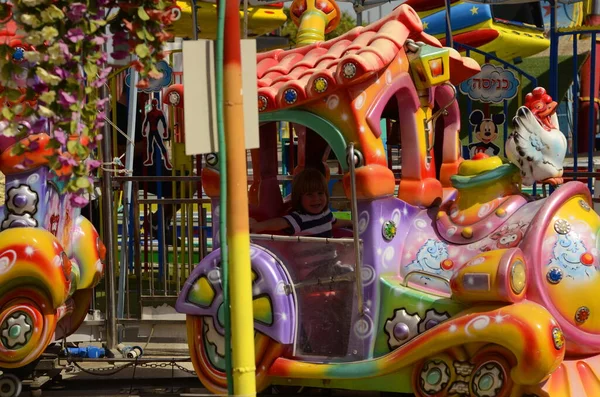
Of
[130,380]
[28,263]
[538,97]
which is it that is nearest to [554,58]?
[538,97]

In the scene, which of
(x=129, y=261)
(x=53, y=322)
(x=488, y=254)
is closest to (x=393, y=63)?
(x=488, y=254)

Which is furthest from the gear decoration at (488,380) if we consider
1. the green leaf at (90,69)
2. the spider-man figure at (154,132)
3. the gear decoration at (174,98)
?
the spider-man figure at (154,132)

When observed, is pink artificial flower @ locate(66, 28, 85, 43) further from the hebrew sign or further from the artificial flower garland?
the hebrew sign

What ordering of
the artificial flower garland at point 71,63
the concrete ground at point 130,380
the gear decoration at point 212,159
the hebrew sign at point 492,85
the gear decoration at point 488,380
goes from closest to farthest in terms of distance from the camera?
the artificial flower garland at point 71,63, the gear decoration at point 488,380, the gear decoration at point 212,159, the concrete ground at point 130,380, the hebrew sign at point 492,85

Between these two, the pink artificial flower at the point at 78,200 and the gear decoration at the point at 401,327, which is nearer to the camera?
the pink artificial flower at the point at 78,200

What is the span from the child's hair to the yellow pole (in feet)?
8.02

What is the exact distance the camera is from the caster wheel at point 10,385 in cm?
682

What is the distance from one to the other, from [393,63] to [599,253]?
1.50 meters

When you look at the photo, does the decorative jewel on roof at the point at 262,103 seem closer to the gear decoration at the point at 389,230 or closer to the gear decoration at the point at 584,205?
the gear decoration at the point at 389,230

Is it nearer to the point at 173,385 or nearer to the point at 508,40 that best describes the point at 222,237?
the point at 173,385

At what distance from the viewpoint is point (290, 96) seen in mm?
6047

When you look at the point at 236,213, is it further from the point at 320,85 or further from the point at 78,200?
the point at 320,85

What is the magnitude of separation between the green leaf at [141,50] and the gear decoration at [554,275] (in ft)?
8.34

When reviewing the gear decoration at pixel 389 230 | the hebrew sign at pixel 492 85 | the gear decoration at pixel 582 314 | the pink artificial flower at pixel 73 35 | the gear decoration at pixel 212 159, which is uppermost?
the hebrew sign at pixel 492 85
